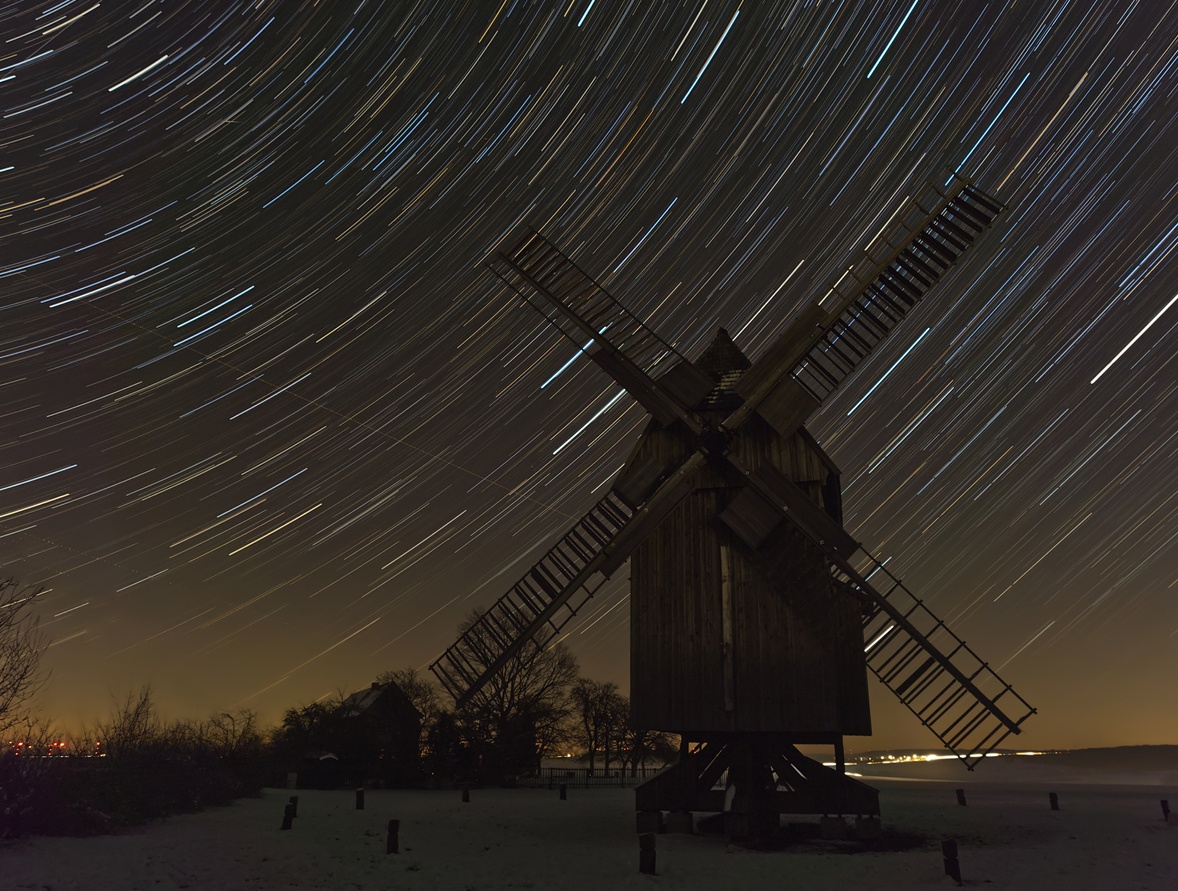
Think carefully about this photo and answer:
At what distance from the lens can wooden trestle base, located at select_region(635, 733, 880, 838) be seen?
607 inches

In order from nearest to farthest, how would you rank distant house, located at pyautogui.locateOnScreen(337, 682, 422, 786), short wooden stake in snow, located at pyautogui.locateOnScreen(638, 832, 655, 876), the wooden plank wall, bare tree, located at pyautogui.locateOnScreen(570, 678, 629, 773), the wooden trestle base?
short wooden stake in snow, located at pyautogui.locateOnScreen(638, 832, 655, 876)
the wooden plank wall
the wooden trestle base
distant house, located at pyautogui.locateOnScreen(337, 682, 422, 786)
bare tree, located at pyautogui.locateOnScreen(570, 678, 629, 773)

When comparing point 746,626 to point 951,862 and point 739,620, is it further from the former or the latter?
point 951,862

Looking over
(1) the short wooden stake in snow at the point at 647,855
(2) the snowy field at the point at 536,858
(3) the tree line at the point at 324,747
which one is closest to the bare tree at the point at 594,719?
(3) the tree line at the point at 324,747

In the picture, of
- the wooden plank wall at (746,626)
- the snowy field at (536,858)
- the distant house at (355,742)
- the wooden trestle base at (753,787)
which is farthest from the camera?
the distant house at (355,742)

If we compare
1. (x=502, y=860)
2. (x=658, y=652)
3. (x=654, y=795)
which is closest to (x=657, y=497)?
(x=658, y=652)

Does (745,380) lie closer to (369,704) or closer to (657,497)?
(657,497)

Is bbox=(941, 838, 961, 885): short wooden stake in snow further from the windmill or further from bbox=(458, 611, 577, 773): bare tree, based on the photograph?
bbox=(458, 611, 577, 773): bare tree

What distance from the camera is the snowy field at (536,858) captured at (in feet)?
37.9

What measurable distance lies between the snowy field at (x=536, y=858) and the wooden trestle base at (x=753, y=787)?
711 mm

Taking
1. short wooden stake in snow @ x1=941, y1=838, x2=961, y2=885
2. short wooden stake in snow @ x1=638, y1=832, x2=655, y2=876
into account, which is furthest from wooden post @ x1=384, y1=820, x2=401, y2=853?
short wooden stake in snow @ x1=941, y1=838, x2=961, y2=885

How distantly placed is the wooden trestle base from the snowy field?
71 centimetres

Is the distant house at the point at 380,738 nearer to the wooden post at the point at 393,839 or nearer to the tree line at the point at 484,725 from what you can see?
the tree line at the point at 484,725

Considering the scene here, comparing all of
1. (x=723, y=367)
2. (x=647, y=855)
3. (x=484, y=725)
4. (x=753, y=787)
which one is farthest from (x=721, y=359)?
(x=484, y=725)

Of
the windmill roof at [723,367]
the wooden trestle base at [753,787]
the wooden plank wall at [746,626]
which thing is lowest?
the wooden trestle base at [753,787]
